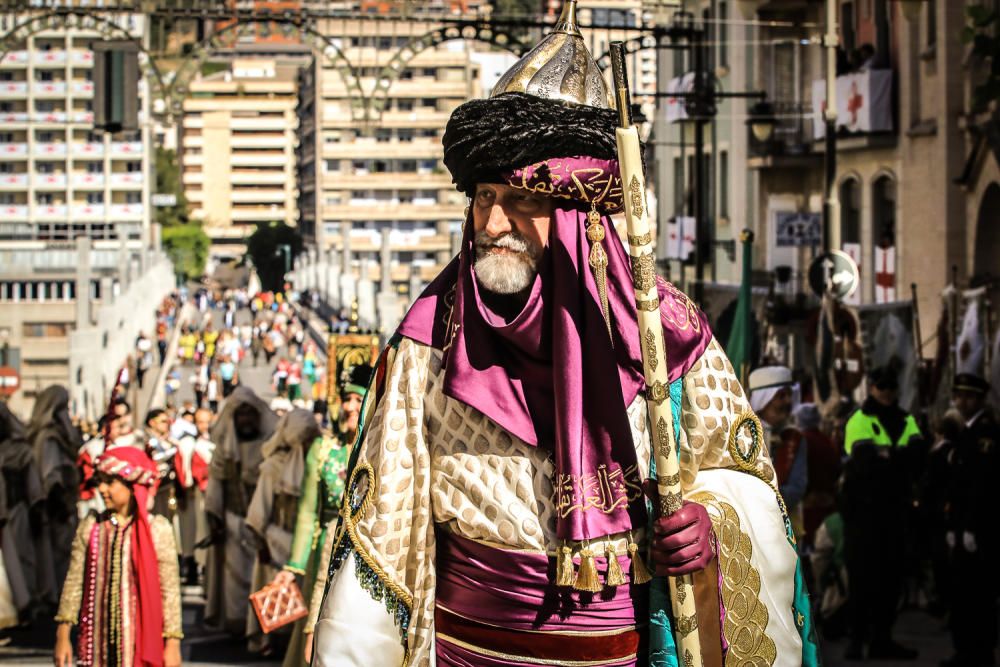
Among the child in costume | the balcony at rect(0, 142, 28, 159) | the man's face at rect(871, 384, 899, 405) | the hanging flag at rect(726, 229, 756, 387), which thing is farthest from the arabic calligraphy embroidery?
the balcony at rect(0, 142, 28, 159)

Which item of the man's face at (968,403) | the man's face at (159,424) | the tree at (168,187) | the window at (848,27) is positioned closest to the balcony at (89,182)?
the tree at (168,187)

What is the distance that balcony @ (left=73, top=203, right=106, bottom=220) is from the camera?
147 m

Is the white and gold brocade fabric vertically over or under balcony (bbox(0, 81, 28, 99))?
under

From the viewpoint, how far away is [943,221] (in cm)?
2470

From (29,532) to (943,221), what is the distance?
45.0 ft

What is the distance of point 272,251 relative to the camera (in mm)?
165250

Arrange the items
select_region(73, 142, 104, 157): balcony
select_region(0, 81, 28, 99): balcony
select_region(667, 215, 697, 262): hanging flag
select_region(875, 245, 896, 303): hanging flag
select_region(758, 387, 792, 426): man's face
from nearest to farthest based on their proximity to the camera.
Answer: select_region(758, 387, 792, 426): man's face, select_region(875, 245, 896, 303): hanging flag, select_region(667, 215, 697, 262): hanging flag, select_region(0, 81, 28, 99): balcony, select_region(73, 142, 104, 157): balcony

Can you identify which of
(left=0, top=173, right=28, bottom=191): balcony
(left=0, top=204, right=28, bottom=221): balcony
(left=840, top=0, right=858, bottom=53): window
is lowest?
(left=840, top=0, right=858, bottom=53): window

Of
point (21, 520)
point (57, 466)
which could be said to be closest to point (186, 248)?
point (57, 466)

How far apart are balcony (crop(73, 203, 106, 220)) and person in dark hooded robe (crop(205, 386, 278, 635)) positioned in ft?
446

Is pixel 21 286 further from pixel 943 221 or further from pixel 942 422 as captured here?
pixel 942 422

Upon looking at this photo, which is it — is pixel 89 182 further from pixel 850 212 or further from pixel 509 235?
pixel 509 235

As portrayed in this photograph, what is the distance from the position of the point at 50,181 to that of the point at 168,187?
681 inches

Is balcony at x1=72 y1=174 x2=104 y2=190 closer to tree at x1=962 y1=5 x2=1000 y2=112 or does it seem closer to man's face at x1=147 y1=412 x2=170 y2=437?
man's face at x1=147 y1=412 x2=170 y2=437
